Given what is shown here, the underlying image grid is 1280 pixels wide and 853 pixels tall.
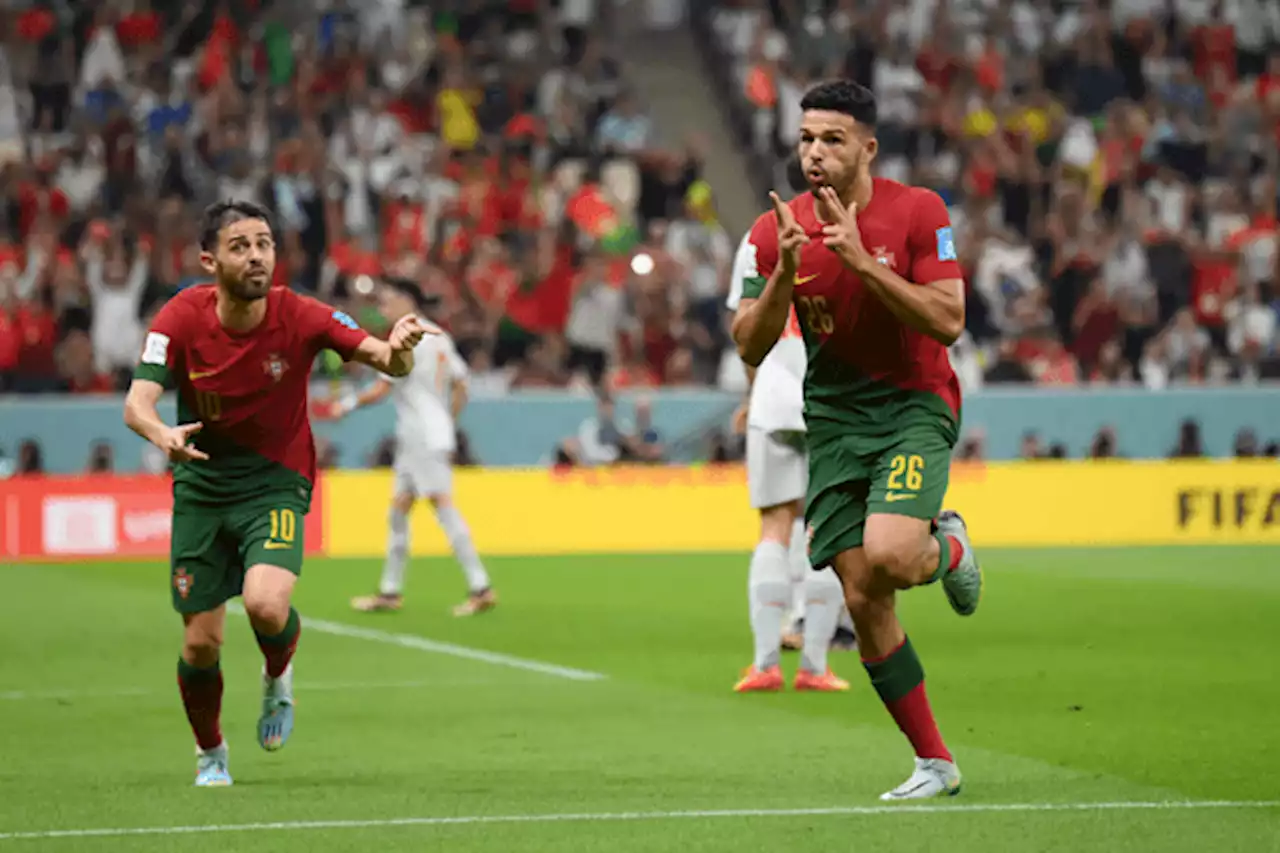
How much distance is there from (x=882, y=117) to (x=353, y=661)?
17.6 meters

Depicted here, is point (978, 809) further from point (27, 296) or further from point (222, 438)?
point (27, 296)

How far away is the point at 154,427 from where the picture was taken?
8391 mm

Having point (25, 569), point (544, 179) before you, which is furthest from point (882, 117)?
point (25, 569)

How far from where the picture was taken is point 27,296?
78.7 ft

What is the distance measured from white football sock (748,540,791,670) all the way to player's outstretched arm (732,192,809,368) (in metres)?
4.05

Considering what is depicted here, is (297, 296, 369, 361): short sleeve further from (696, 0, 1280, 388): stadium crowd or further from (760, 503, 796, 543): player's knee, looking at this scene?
(696, 0, 1280, 388): stadium crowd

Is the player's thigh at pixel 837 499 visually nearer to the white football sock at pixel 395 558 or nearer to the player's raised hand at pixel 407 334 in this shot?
the player's raised hand at pixel 407 334

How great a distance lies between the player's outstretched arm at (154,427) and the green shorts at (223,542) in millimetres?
287

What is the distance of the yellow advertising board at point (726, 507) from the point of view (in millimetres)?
23391

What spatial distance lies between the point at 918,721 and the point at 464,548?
30.6ft

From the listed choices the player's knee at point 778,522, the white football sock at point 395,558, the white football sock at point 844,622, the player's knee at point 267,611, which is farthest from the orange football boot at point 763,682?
the white football sock at point 395,558

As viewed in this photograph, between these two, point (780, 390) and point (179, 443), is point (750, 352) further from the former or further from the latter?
point (780, 390)

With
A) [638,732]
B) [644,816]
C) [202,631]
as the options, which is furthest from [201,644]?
[638,732]

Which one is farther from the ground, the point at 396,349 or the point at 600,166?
the point at 600,166
